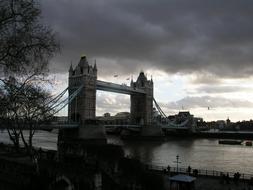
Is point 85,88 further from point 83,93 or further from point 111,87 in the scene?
point 111,87

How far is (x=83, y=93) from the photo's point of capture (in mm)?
101000

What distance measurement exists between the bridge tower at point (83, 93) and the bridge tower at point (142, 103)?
122ft

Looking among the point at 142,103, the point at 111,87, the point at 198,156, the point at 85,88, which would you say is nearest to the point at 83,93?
the point at 85,88

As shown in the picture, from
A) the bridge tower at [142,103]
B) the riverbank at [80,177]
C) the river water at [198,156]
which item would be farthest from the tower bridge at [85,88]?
the riverbank at [80,177]

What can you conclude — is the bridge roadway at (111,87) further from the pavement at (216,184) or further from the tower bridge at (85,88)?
the pavement at (216,184)

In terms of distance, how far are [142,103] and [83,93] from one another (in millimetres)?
43353

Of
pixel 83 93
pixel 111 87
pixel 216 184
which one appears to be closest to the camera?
pixel 216 184

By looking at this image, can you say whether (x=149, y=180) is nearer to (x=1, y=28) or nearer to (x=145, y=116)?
(x=1, y=28)

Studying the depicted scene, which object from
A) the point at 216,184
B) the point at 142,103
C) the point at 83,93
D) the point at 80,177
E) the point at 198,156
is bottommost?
the point at 198,156

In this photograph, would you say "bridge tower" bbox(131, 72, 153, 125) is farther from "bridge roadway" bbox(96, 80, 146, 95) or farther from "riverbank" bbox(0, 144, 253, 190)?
"riverbank" bbox(0, 144, 253, 190)

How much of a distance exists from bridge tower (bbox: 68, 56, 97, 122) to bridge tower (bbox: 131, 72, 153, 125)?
Answer: 3725 cm

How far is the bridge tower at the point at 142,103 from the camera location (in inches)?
5453

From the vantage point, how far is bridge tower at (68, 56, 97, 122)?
9994 cm

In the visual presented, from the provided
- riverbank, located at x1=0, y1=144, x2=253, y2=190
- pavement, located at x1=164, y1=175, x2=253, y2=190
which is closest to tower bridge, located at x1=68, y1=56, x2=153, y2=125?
pavement, located at x1=164, y1=175, x2=253, y2=190
